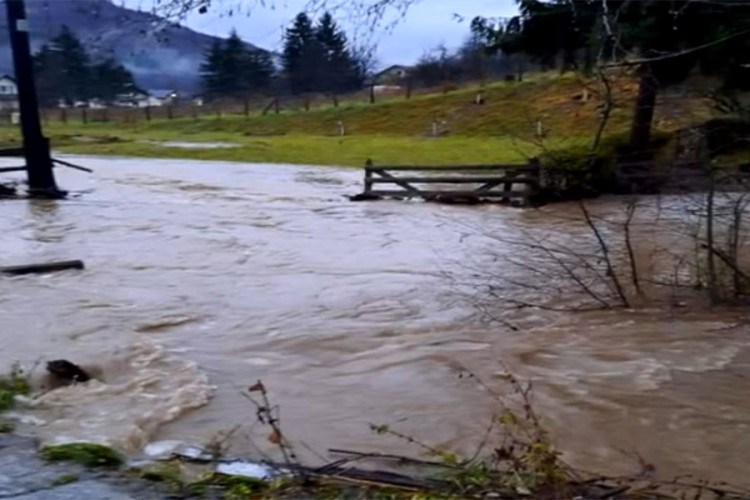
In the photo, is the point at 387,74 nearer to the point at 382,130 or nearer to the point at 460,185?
the point at 460,185

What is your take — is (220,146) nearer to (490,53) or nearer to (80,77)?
(80,77)

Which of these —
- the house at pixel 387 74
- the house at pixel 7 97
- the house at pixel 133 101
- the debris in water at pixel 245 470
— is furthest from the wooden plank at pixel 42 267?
the house at pixel 133 101

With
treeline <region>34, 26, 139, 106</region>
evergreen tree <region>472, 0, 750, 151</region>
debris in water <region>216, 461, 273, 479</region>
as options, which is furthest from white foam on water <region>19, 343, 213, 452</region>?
treeline <region>34, 26, 139, 106</region>

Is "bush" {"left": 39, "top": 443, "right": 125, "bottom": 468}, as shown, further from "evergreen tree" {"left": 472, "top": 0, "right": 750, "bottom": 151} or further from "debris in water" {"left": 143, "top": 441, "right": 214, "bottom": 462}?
"evergreen tree" {"left": 472, "top": 0, "right": 750, "bottom": 151}

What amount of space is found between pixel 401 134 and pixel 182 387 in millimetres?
48780

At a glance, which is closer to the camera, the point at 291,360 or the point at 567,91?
the point at 291,360

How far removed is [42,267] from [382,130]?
45.1 meters

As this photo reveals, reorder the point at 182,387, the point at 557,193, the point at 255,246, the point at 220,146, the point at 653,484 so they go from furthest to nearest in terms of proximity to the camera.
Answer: the point at 220,146 → the point at 557,193 → the point at 255,246 → the point at 182,387 → the point at 653,484

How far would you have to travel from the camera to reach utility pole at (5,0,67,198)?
25250 millimetres

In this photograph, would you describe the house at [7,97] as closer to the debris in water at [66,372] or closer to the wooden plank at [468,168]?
the wooden plank at [468,168]

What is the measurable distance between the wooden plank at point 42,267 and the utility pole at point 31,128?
11.5m

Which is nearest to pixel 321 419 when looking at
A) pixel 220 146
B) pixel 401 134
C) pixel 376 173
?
pixel 376 173

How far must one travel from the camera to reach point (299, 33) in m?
7.08

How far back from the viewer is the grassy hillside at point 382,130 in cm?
4009
